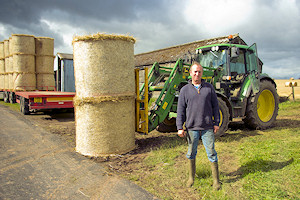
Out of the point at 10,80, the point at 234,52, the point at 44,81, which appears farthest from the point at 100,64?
the point at 10,80

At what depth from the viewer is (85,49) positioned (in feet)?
15.9

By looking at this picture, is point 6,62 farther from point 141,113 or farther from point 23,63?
point 141,113

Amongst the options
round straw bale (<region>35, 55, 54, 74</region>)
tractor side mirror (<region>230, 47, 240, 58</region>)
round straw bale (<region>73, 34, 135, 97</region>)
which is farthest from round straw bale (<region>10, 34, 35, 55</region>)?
tractor side mirror (<region>230, 47, 240, 58</region>)

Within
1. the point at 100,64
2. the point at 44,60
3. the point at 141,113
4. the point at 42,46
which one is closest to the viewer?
the point at 100,64

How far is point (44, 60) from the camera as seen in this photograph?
13.7 meters

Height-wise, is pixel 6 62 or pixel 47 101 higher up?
pixel 6 62

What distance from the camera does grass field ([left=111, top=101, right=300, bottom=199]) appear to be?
3255 mm

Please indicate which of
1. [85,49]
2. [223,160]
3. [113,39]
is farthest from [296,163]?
[85,49]

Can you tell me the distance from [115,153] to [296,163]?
3344 mm

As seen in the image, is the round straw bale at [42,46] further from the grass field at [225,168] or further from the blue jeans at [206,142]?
the blue jeans at [206,142]

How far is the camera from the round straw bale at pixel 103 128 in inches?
193

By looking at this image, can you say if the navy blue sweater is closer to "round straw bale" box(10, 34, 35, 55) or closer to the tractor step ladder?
the tractor step ladder

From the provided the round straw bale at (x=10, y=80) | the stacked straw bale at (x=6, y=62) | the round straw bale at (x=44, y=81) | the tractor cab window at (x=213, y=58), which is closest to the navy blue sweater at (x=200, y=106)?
the tractor cab window at (x=213, y=58)

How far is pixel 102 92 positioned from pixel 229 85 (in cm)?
388
